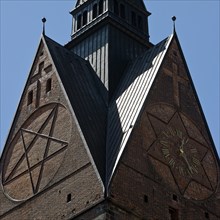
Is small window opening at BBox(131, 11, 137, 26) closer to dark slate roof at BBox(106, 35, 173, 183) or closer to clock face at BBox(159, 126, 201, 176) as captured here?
dark slate roof at BBox(106, 35, 173, 183)

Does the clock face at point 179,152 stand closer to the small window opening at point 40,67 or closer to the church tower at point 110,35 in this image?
the church tower at point 110,35

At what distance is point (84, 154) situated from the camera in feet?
98.1

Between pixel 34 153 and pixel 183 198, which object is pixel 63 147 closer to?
pixel 34 153

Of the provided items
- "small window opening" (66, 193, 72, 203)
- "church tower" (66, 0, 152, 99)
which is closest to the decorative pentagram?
"small window opening" (66, 193, 72, 203)

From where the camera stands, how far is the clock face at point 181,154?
31.1 meters

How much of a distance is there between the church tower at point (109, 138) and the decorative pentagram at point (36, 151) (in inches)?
1.8

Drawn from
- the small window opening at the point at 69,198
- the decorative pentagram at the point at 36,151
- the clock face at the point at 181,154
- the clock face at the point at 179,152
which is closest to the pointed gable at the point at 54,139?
the decorative pentagram at the point at 36,151

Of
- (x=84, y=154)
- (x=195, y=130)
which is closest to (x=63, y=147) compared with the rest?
(x=84, y=154)

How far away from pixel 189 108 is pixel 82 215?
724 centimetres

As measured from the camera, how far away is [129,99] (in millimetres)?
32375

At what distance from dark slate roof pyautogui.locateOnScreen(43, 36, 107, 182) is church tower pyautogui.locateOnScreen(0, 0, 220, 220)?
0.05 metres

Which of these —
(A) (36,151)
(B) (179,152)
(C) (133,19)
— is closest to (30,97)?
(A) (36,151)

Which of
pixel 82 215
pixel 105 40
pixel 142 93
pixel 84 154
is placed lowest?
pixel 82 215

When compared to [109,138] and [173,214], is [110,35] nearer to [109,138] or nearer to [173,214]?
[109,138]
